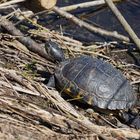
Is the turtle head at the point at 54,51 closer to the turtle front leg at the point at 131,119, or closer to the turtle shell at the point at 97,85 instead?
the turtle shell at the point at 97,85

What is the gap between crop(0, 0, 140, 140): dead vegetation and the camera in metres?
3.99

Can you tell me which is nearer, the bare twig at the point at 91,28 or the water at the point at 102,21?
the bare twig at the point at 91,28

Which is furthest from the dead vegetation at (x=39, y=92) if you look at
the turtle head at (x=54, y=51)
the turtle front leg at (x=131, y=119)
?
the turtle head at (x=54, y=51)

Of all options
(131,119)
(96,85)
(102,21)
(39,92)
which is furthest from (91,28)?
(131,119)

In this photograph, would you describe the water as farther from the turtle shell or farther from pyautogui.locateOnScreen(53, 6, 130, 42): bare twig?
the turtle shell

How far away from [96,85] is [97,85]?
10 millimetres

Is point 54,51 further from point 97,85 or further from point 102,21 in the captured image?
point 102,21

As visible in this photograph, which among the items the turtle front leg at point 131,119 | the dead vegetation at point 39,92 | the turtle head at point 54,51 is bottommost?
the turtle front leg at point 131,119

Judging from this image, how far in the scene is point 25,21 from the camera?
19.4 ft

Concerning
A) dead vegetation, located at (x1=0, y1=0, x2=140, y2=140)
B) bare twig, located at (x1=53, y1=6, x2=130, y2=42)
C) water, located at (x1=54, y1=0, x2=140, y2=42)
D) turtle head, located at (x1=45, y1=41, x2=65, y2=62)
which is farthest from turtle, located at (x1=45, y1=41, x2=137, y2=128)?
water, located at (x1=54, y1=0, x2=140, y2=42)

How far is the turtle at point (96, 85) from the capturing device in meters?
4.40

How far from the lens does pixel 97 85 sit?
14.5ft

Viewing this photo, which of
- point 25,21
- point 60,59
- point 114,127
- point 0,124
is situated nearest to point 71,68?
point 60,59

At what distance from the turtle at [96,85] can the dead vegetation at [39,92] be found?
0.47 feet
